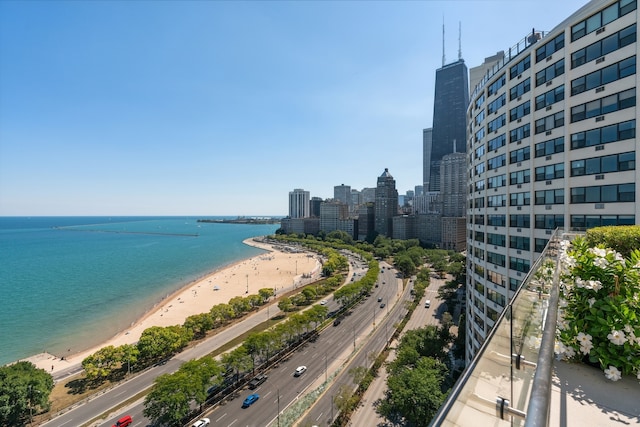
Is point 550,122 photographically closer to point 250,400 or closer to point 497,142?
point 497,142

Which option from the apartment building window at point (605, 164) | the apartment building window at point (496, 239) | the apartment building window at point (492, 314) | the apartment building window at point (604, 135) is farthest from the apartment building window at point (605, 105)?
the apartment building window at point (492, 314)

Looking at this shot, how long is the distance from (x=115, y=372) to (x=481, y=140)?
179ft

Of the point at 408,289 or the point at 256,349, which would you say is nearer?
the point at 256,349

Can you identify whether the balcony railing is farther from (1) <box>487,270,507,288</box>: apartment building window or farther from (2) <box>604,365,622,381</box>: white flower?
(1) <box>487,270,507,288</box>: apartment building window

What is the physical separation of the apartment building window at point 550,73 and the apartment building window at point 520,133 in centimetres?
308

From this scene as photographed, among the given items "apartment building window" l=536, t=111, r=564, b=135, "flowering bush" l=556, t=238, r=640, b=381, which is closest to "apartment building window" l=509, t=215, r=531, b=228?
"apartment building window" l=536, t=111, r=564, b=135

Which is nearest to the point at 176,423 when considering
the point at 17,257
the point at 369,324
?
the point at 369,324

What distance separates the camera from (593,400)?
4262mm

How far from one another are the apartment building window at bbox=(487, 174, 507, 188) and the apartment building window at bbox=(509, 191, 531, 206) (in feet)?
4.99

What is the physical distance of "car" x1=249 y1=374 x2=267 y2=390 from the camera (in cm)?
3466

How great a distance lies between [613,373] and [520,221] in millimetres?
21976

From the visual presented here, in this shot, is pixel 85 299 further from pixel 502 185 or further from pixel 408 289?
pixel 502 185

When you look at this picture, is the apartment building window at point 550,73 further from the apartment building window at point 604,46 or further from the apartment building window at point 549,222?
the apartment building window at point 549,222

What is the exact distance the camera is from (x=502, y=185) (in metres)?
24.8
